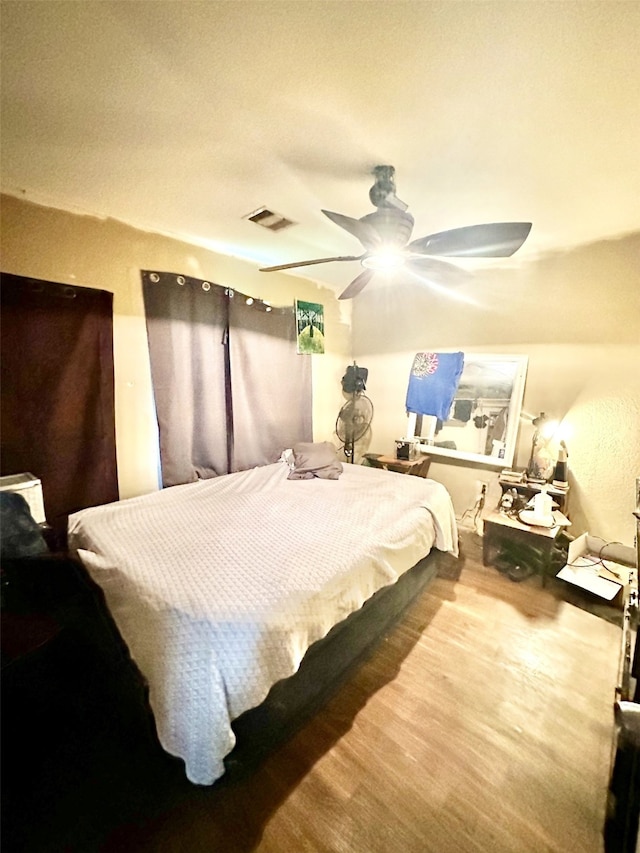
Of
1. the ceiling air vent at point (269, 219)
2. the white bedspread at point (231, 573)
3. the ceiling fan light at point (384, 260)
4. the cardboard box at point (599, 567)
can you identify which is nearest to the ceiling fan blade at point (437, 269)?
the ceiling fan light at point (384, 260)

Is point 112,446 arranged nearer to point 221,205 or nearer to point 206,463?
point 206,463

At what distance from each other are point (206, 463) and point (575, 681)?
101 inches

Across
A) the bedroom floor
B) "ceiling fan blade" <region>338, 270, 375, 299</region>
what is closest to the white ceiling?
"ceiling fan blade" <region>338, 270, 375, 299</region>

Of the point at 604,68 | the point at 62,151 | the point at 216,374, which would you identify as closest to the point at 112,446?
the point at 216,374

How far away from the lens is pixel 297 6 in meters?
0.88

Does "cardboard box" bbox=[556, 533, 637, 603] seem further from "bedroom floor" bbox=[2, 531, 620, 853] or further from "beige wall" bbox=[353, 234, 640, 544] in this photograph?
"bedroom floor" bbox=[2, 531, 620, 853]

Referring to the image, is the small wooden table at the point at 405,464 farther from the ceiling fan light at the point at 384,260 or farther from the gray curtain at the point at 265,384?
the ceiling fan light at the point at 384,260

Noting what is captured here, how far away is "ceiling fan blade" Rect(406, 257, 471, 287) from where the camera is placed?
1.88m

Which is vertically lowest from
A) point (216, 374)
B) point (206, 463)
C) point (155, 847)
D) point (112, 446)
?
point (155, 847)

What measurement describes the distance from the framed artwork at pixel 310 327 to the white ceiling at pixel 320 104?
134 cm

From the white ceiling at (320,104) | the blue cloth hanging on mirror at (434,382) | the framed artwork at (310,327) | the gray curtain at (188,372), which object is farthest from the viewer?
the framed artwork at (310,327)

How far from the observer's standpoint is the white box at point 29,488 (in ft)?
5.34

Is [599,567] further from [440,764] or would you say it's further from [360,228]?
[360,228]

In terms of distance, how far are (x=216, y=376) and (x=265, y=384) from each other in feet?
1.57
